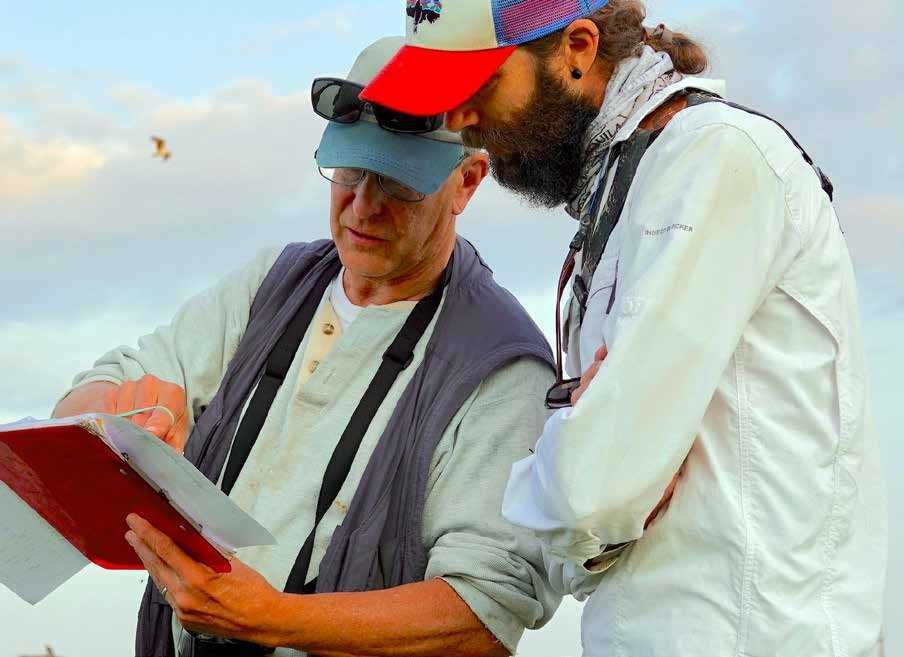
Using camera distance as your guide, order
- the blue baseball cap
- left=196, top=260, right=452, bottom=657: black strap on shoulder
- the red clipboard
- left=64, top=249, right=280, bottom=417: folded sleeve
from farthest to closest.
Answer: left=64, top=249, right=280, bottom=417: folded sleeve → the blue baseball cap → left=196, top=260, right=452, bottom=657: black strap on shoulder → the red clipboard

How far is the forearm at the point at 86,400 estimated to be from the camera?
424cm

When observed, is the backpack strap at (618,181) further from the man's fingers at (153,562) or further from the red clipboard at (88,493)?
the man's fingers at (153,562)

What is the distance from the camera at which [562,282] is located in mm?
3324

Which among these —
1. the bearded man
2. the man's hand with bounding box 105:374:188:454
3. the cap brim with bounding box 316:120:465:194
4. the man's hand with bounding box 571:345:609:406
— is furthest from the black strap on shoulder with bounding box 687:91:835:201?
the man's hand with bounding box 105:374:188:454

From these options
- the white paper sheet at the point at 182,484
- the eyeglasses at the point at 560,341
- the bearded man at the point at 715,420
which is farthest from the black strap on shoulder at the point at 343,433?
the bearded man at the point at 715,420

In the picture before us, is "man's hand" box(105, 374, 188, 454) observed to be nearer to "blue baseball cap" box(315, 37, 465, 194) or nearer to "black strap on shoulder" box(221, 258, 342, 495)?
"black strap on shoulder" box(221, 258, 342, 495)

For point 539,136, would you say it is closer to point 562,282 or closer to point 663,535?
point 562,282

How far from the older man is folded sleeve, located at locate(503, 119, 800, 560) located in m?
1.23

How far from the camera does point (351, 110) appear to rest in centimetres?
436

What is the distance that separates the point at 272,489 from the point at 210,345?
0.62 metres

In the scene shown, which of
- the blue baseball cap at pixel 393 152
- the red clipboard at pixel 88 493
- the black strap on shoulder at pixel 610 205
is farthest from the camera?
the blue baseball cap at pixel 393 152

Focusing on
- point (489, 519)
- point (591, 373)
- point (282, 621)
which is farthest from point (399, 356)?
point (591, 373)

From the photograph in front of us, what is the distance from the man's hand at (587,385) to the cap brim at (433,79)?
0.73 metres

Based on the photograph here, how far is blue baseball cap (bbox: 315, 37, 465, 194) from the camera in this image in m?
4.18
